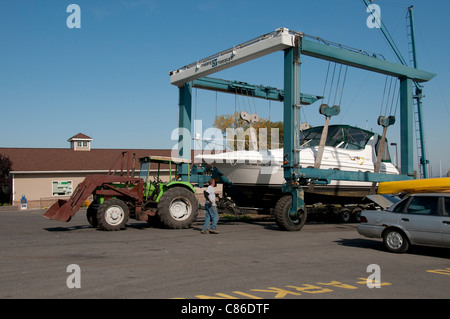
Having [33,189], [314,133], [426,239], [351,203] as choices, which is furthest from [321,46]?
[33,189]

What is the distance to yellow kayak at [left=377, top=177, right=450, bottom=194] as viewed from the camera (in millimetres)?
11070

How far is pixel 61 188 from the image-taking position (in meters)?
37.2

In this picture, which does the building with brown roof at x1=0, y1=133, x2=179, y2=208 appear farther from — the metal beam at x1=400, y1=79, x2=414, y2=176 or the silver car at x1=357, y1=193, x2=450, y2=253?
the silver car at x1=357, y1=193, x2=450, y2=253

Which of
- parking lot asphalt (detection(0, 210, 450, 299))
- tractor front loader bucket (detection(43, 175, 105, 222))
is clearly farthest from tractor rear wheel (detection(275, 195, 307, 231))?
tractor front loader bucket (detection(43, 175, 105, 222))

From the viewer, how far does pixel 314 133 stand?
755 inches

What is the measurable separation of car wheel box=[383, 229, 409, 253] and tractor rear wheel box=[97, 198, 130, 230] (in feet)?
25.6

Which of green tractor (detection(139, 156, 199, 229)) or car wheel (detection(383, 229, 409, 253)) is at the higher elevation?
green tractor (detection(139, 156, 199, 229))

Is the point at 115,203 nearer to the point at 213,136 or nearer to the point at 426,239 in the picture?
the point at 213,136

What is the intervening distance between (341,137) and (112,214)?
33.8 feet

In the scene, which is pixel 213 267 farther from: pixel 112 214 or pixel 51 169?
pixel 51 169

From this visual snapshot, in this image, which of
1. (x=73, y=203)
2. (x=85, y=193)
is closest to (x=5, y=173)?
(x=73, y=203)

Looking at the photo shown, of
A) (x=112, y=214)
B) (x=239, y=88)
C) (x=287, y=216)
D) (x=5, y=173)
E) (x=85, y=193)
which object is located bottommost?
(x=287, y=216)
